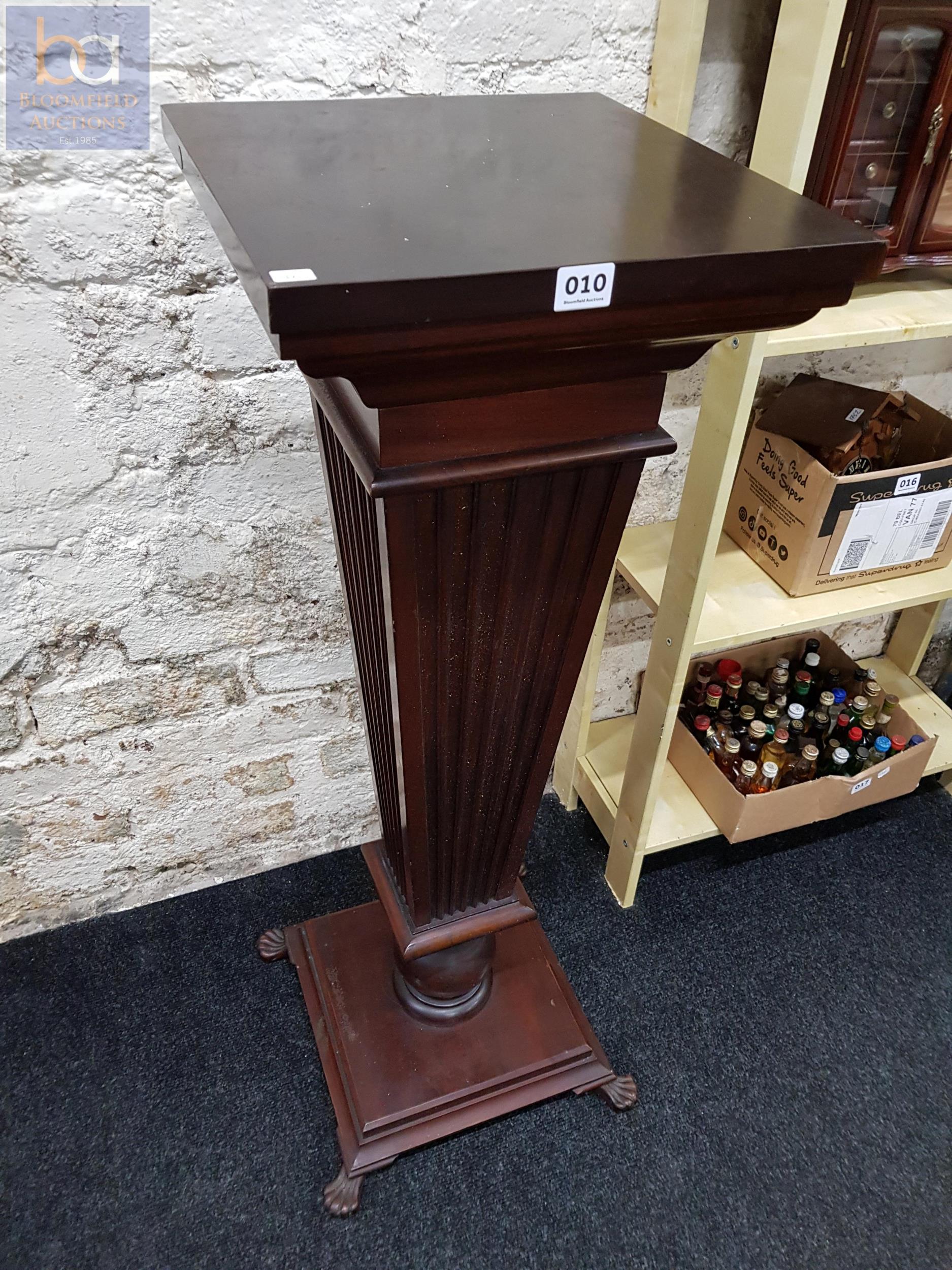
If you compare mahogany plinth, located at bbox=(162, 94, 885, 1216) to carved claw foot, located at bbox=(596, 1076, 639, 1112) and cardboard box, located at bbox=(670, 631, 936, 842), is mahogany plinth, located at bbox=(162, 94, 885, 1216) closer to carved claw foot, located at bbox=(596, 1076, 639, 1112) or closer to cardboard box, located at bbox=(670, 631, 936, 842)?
carved claw foot, located at bbox=(596, 1076, 639, 1112)

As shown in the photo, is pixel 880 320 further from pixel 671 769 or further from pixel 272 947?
pixel 272 947

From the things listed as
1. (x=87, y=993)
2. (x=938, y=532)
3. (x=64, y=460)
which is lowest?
(x=87, y=993)

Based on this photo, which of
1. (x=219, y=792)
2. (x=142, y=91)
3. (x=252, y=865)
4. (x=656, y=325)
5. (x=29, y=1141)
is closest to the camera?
(x=656, y=325)

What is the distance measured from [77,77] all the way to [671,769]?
1.46 meters

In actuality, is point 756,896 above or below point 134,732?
below

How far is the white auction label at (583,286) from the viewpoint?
0.60 m

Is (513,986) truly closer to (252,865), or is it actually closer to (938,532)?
(252,865)

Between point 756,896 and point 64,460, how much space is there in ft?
4.75

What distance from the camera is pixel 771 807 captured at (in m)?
1.60

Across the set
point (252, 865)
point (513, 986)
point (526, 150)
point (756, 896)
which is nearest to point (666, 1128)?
point (513, 986)

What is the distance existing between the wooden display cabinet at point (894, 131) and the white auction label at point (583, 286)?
0.65 m

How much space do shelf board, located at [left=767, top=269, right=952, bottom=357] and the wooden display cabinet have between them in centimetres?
4

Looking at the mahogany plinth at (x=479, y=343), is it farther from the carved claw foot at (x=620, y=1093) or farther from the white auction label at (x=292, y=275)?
the carved claw foot at (x=620, y=1093)

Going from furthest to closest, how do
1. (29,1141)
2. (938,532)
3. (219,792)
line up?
(219,792)
(938,532)
(29,1141)
